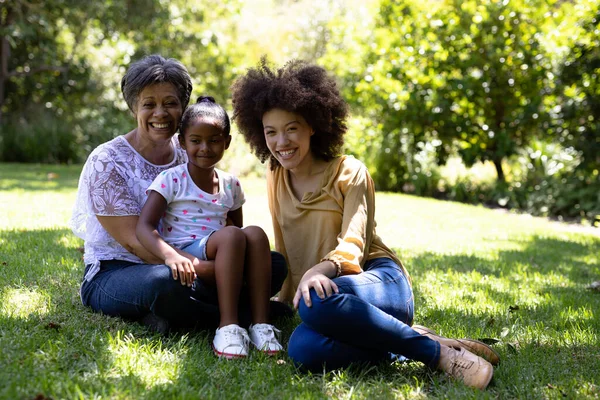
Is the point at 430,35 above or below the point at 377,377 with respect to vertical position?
above

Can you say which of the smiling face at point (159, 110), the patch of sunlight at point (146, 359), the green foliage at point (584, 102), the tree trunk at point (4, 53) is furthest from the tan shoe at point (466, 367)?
the tree trunk at point (4, 53)

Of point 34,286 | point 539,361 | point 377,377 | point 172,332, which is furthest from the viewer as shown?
point 34,286

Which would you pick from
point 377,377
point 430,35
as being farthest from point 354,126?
point 377,377

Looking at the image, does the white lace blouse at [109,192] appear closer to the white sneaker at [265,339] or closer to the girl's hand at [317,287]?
the white sneaker at [265,339]

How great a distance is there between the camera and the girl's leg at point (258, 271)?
310cm

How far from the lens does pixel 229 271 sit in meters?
3.00

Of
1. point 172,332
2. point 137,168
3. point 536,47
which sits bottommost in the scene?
point 172,332

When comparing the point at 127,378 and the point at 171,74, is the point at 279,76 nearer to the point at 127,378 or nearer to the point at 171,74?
the point at 171,74

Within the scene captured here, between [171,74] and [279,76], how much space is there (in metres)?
0.59

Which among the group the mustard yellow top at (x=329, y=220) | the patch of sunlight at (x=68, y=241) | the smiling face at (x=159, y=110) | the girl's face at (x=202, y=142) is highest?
the smiling face at (x=159, y=110)

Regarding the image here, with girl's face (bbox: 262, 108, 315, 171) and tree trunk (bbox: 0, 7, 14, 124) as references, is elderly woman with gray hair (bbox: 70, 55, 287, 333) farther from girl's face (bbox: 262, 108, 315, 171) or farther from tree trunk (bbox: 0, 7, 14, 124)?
tree trunk (bbox: 0, 7, 14, 124)

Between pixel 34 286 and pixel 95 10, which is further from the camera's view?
pixel 95 10

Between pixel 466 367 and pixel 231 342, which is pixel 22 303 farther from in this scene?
pixel 466 367

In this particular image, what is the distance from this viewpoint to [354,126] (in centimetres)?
1191
